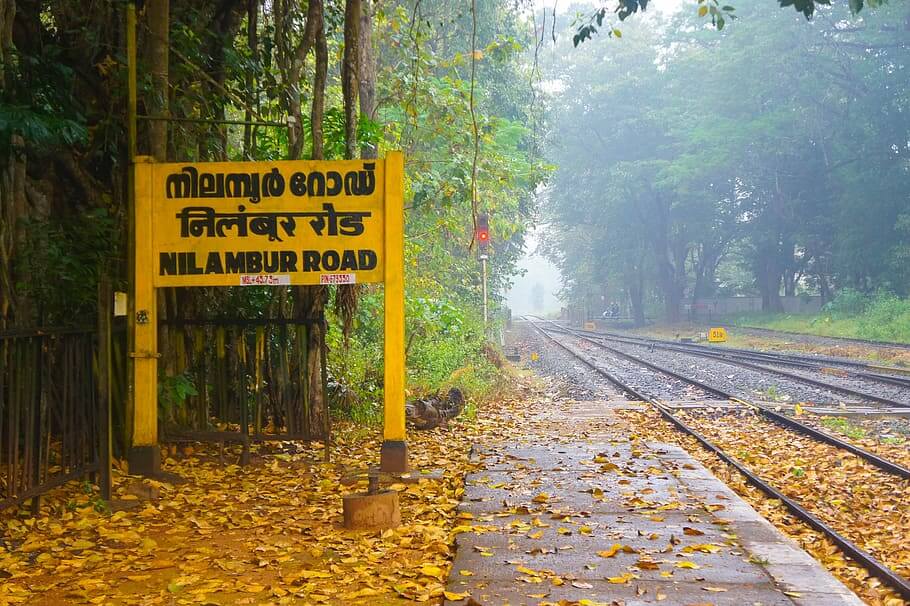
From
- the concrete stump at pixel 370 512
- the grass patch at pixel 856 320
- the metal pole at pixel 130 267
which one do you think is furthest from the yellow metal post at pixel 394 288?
the grass patch at pixel 856 320

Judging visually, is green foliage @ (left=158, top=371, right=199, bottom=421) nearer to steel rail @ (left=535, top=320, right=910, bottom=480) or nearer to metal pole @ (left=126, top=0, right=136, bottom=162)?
metal pole @ (left=126, top=0, right=136, bottom=162)

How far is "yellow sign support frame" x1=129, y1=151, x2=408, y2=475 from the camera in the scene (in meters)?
6.61

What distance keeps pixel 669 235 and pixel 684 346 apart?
22209 millimetres

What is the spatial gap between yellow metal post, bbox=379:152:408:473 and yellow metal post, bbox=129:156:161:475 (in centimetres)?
187

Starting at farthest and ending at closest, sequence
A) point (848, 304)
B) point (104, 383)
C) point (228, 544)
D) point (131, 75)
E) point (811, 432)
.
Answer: point (848, 304) → point (811, 432) → point (131, 75) → point (104, 383) → point (228, 544)

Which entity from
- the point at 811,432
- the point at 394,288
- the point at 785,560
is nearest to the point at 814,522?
the point at 785,560

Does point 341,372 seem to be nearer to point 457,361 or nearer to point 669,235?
point 457,361

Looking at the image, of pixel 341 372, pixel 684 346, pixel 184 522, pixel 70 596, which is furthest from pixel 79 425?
pixel 684 346

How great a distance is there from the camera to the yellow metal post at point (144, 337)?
21.7 ft

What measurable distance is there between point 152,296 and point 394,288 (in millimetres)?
1958

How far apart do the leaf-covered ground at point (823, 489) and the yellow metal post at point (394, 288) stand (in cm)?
311

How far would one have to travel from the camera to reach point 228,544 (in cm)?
514

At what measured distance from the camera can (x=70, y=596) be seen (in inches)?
166

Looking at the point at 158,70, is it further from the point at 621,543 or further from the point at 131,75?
the point at 621,543
